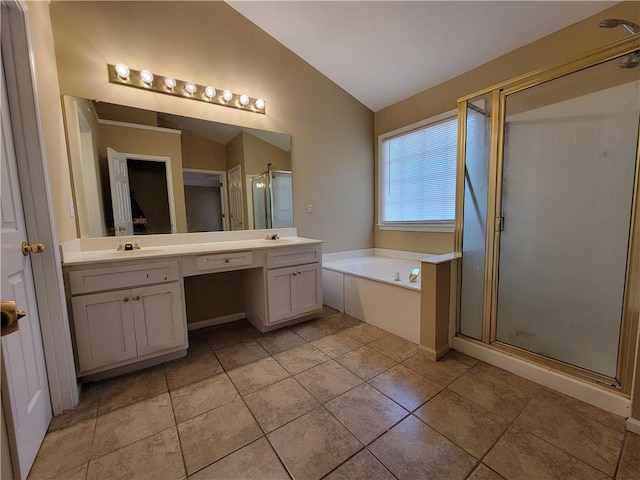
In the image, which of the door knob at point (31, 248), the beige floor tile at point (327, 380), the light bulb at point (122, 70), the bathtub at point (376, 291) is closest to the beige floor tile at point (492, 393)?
the bathtub at point (376, 291)

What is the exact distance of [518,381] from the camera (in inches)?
64.0

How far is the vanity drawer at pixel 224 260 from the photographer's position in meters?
1.94

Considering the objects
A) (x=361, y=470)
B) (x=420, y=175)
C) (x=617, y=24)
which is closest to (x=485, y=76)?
(x=420, y=175)

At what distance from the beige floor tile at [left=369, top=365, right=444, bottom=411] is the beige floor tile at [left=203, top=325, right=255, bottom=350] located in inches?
43.1

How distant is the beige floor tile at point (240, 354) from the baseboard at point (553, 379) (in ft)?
4.93

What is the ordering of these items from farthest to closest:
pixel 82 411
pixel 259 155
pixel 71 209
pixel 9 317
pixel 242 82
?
pixel 259 155 < pixel 242 82 < pixel 71 209 < pixel 82 411 < pixel 9 317

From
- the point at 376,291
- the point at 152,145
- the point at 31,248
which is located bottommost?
the point at 376,291

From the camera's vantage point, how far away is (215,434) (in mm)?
1272

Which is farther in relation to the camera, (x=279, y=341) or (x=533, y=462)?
(x=279, y=341)

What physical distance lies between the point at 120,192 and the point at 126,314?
927mm

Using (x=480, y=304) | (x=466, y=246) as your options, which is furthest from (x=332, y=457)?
(x=466, y=246)

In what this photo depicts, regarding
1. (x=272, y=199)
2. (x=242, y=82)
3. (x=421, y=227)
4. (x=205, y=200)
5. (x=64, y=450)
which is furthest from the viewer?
(x=421, y=227)

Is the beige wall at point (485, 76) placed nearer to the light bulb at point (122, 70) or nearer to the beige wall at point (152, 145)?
the beige wall at point (152, 145)

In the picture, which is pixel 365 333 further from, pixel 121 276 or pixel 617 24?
pixel 617 24
